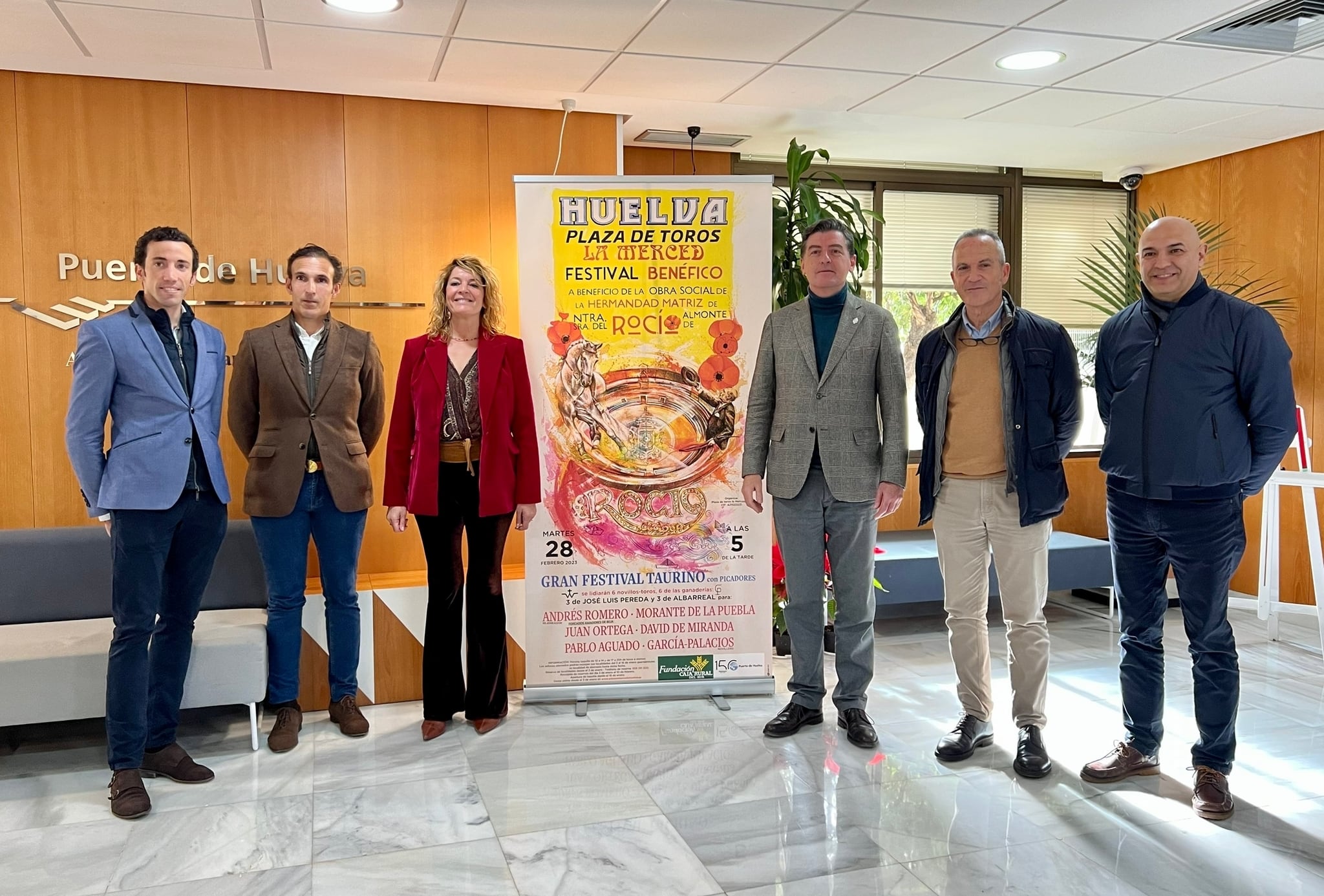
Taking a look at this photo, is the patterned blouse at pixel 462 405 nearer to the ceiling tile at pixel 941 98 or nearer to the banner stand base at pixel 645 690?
the banner stand base at pixel 645 690

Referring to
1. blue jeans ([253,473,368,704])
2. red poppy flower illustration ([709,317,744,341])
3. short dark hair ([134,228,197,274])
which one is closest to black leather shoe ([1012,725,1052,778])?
red poppy flower illustration ([709,317,744,341])

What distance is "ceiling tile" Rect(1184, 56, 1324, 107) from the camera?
14.5 ft

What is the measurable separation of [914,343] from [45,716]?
5217 mm

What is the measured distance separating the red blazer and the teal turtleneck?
1.12 meters

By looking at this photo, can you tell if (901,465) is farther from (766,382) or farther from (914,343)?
(914,343)

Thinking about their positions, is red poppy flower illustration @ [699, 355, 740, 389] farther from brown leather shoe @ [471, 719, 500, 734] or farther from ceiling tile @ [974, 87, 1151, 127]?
A: ceiling tile @ [974, 87, 1151, 127]

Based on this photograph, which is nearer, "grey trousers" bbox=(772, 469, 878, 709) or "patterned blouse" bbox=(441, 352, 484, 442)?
"grey trousers" bbox=(772, 469, 878, 709)

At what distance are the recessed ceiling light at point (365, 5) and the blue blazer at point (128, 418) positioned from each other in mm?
1280

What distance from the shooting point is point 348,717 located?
3.85 meters

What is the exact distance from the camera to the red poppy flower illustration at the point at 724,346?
4.07 m

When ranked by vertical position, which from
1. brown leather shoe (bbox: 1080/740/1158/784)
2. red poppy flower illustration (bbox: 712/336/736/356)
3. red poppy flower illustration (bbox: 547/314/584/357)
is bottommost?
brown leather shoe (bbox: 1080/740/1158/784)

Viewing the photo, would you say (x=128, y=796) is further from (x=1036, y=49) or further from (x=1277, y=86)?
(x=1277, y=86)

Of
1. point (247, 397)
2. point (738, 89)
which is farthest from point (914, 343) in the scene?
point (247, 397)

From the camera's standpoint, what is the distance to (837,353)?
11.5 feet
